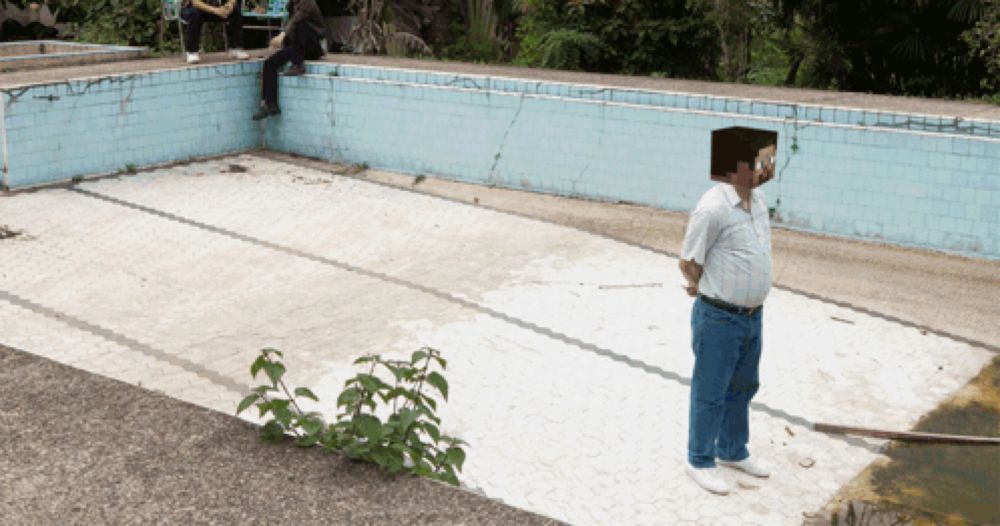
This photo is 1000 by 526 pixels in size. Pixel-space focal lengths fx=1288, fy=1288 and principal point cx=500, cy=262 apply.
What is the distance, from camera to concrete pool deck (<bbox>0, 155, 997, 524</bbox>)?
5871mm

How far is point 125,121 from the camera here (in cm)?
1098

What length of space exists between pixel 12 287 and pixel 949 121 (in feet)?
20.7

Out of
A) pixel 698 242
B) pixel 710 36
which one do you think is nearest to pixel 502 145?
pixel 710 36

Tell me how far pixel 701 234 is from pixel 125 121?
23.1 ft

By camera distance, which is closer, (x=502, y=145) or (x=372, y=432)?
(x=372, y=432)

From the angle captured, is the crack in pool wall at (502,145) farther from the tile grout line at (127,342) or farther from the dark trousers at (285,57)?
the tile grout line at (127,342)

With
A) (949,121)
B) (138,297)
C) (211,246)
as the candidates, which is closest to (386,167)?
(211,246)

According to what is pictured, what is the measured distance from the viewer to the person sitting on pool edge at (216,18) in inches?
476

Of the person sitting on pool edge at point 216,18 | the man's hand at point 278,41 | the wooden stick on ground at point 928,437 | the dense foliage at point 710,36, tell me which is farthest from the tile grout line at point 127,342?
the dense foliage at point 710,36

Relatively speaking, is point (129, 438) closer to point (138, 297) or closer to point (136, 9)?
point (138, 297)

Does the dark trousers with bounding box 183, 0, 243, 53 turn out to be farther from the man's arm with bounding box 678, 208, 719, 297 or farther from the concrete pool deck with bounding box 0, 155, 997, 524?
the man's arm with bounding box 678, 208, 719, 297

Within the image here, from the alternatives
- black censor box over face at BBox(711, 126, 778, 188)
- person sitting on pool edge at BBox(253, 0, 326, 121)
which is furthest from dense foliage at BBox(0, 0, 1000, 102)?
black censor box over face at BBox(711, 126, 778, 188)

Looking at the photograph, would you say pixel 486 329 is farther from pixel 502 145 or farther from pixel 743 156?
pixel 502 145

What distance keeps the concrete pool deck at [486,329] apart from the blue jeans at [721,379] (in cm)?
20
